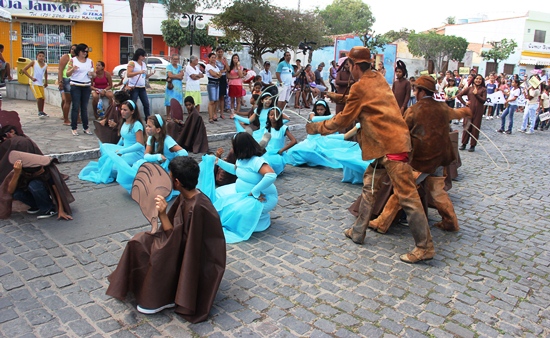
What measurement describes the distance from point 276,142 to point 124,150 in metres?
2.50

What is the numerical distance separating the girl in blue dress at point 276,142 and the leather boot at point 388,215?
2.56 m

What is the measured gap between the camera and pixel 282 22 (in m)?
20.9

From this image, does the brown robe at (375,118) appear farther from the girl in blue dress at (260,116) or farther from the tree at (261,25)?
the tree at (261,25)

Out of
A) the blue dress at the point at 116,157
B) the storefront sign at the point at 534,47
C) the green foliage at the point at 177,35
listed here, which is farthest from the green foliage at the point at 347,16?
the blue dress at the point at 116,157

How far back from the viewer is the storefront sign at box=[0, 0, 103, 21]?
2955cm

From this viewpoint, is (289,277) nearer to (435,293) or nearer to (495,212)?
(435,293)

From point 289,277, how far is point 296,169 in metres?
4.43

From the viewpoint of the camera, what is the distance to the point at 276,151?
805 cm

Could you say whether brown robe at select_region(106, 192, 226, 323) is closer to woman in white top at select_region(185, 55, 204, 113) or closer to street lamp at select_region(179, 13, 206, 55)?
woman in white top at select_region(185, 55, 204, 113)

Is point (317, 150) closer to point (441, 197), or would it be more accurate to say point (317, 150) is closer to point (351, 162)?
point (351, 162)

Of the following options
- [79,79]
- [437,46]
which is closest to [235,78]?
[79,79]

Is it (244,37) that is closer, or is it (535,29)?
(244,37)

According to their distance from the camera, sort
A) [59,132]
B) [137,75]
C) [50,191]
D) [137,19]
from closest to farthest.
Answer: [50,191]
[59,132]
[137,75]
[137,19]

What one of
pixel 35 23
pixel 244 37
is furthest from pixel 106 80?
pixel 35 23
